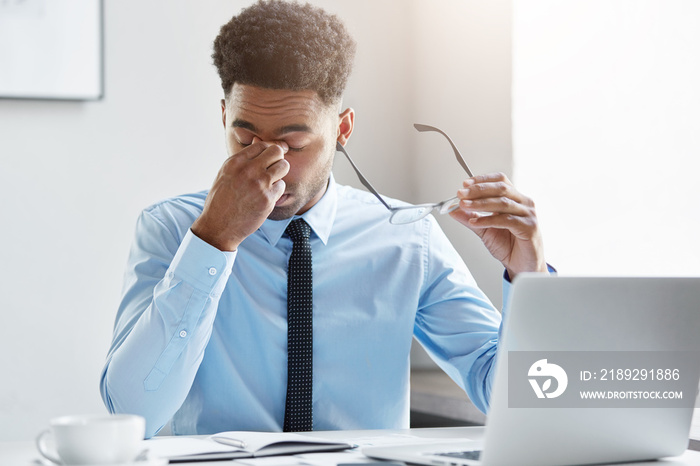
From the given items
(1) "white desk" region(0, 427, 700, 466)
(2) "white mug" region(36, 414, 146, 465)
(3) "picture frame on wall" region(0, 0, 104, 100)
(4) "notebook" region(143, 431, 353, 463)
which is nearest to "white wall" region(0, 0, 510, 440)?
(3) "picture frame on wall" region(0, 0, 104, 100)

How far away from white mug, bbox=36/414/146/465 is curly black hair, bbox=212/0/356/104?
0.74 meters

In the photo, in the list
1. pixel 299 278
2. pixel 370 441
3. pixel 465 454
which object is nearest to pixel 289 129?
pixel 299 278

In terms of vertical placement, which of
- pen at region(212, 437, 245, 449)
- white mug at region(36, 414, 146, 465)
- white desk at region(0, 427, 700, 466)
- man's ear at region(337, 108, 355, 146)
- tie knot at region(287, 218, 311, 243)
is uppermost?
man's ear at region(337, 108, 355, 146)

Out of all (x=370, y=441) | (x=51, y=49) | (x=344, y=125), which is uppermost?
(x=51, y=49)

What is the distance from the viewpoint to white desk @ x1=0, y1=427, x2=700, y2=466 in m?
0.90

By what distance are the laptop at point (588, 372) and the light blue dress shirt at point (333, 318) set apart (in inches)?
19.1

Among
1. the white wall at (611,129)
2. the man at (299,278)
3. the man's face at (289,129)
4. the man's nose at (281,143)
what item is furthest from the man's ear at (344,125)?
the white wall at (611,129)

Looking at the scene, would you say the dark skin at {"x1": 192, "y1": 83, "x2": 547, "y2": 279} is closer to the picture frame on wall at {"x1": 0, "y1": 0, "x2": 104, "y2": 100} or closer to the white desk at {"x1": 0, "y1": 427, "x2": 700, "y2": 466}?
the white desk at {"x1": 0, "y1": 427, "x2": 700, "y2": 466}

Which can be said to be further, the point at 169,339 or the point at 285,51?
the point at 285,51

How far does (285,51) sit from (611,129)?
39.7 inches

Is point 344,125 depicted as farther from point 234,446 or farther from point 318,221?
point 234,446

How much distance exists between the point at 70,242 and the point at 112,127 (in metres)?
0.32

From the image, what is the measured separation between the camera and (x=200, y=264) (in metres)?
1.13

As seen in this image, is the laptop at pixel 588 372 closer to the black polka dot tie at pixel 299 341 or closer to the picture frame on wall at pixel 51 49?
the black polka dot tie at pixel 299 341
